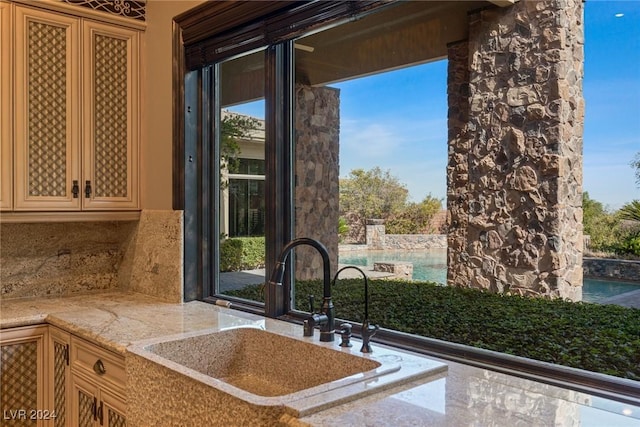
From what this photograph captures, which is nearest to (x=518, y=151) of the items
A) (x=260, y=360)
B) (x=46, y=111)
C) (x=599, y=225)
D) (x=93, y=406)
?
(x=599, y=225)

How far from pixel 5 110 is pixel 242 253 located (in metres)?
1.32

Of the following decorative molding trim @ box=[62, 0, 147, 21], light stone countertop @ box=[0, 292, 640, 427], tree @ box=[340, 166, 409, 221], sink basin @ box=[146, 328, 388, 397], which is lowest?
sink basin @ box=[146, 328, 388, 397]

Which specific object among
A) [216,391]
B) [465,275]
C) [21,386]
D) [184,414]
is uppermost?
[465,275]

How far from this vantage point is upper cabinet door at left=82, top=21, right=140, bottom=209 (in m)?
2.71

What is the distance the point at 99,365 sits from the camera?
2066 millimetres

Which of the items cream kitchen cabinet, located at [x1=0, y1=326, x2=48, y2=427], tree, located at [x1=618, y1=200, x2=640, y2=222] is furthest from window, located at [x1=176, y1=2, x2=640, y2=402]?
cream kitchen cabinet, located at [x1=0, y1=326, x2=48, y2=427]

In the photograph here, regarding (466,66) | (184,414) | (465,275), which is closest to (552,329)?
(465,275)

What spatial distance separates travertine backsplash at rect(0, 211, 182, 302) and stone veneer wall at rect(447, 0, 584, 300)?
151 cm

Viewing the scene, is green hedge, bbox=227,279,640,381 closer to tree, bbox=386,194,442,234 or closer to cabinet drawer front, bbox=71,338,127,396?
tree, bbox=386,194,442,234

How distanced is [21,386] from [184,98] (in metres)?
1.59

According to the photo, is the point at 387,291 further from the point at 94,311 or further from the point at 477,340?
the point at 94,311

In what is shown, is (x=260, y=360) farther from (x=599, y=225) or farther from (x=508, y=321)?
(x=599, y=225)

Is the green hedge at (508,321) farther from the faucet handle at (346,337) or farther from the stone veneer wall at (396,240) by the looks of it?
the faucet handle at (346,337)

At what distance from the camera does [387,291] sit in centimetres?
215
